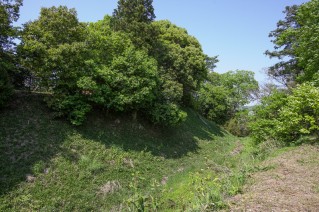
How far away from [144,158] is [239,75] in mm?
32056

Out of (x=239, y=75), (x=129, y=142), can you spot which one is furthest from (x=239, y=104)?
(x=129, y=142)

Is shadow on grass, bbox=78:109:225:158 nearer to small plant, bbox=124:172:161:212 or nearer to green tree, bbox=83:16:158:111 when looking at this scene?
green tree, bbox=83:16:158:111

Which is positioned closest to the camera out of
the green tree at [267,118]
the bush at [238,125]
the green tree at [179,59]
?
the green tree at [267,118]

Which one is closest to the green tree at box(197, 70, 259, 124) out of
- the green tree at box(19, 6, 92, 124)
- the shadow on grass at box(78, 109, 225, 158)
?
the shadow on grass at box(78, 109, 225, 158)

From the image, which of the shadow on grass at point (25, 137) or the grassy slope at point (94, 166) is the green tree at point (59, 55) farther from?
the grassy slope at point (94, 166)

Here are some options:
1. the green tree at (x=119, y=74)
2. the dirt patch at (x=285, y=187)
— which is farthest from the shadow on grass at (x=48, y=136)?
the dirt patch at (x=285, y=187)

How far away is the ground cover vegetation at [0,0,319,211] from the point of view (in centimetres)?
1126

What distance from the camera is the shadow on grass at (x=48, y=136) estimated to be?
12.0 metres

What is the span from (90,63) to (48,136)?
5.02 metres

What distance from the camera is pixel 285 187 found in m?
7.26

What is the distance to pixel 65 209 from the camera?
35.5 ft

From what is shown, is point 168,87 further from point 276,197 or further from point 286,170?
point 276,197

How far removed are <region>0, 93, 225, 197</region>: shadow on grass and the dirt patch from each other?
30.4 ft

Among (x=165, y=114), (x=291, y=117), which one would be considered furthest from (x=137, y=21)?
(x=291, y=117)
